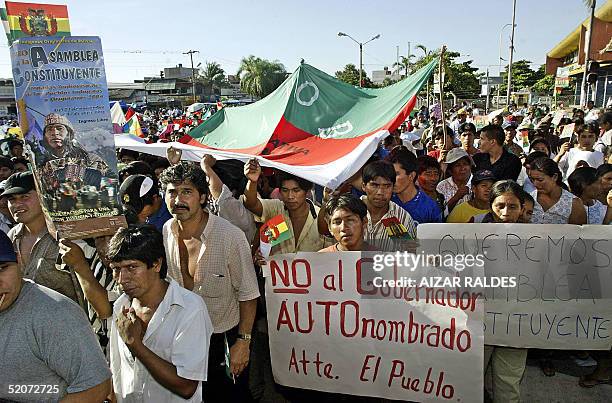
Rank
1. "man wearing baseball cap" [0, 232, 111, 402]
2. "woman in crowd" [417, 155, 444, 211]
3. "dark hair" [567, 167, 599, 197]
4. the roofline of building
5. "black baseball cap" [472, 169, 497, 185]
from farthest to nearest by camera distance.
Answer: the roofline of building → "woman in crowd" [417, 155, 444, 211] → "dark hair" [567, 167, 599, 197] → "black baseball cap" [472, 169, 497, 185] → "man wearing baseball cap" [0, 232, 111, 402]

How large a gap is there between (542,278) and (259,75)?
63567 mm

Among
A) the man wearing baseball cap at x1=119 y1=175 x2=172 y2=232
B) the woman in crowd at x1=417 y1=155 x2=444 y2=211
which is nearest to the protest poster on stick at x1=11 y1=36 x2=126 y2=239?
the man wearing baseball cap at x1=119 y1=175 x2=172 y2=232

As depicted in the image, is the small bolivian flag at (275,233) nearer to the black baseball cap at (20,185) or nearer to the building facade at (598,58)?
the black baseball cap at (20,185)

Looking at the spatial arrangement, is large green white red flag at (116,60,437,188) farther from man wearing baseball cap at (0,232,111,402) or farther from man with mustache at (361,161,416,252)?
man wearing baseball cap at (0,232,111,402)

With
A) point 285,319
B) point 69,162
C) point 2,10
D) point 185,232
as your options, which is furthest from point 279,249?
point 2,10

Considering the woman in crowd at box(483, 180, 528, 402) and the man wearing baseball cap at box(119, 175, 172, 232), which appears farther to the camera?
the man wearing baseball cap at box(119, 175, 172, 232)

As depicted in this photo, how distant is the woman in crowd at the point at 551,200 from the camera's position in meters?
3.48

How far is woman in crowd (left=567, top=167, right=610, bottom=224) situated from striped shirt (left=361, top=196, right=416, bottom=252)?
4.68 feet

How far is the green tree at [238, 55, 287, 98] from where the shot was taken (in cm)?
6334

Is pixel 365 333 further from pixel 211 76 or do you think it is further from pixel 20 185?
pixel 211 76

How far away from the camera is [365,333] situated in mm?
2883

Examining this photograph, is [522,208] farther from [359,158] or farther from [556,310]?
[359,158]

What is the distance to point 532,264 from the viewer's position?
3.00m

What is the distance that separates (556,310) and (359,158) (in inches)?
62.5
